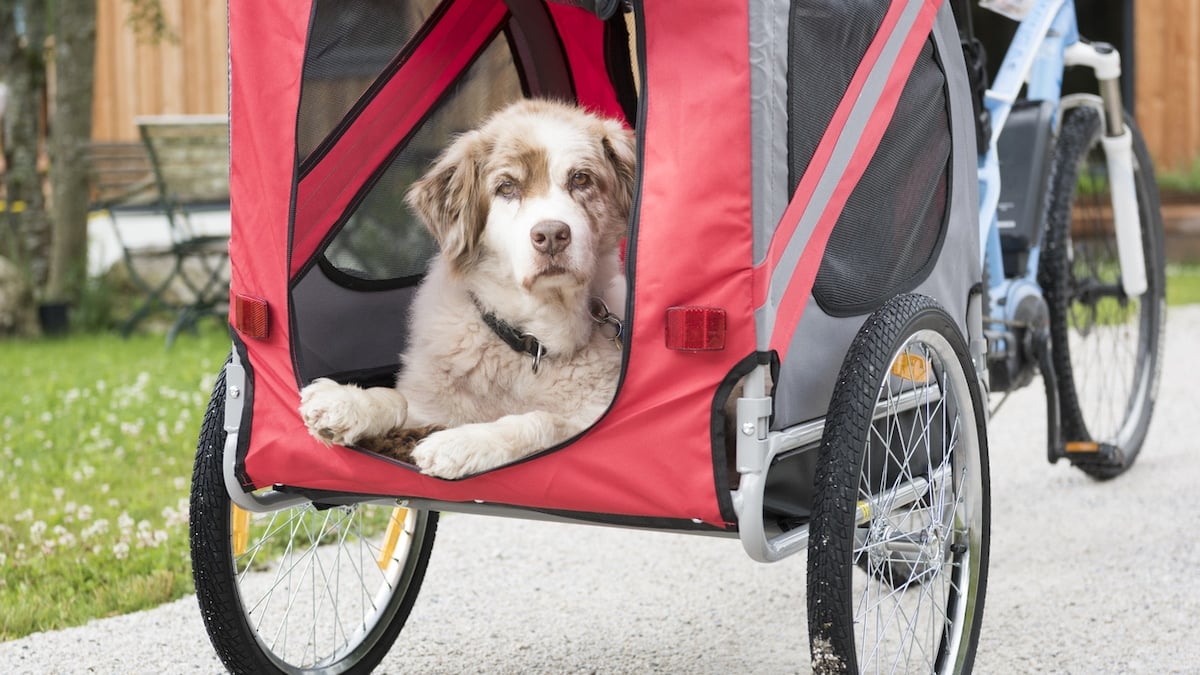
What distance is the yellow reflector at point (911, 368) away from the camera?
282 centimetres

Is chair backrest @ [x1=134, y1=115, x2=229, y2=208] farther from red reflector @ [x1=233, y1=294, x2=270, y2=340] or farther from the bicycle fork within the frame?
red reflector @ [x1=233, y1=294, x2=270, y2=340]

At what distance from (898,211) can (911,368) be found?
1.24 ft

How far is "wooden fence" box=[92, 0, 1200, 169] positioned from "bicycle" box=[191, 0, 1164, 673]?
34.8 feet

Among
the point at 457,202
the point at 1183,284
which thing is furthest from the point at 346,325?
the point at 1183,284

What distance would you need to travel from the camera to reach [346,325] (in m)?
3.39

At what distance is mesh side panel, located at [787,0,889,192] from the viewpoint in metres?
2.56

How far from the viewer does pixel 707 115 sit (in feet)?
7.98

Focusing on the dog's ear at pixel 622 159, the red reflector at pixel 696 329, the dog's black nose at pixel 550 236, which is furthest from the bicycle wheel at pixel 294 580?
the red reflector at pixel 696 329

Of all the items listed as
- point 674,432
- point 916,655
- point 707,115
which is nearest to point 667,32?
point 707,115

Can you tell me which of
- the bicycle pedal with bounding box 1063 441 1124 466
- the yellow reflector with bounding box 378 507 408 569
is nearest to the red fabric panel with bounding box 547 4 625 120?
the yellow reflector with bounding box 378 507 408 569

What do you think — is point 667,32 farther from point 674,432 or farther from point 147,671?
point 147,671

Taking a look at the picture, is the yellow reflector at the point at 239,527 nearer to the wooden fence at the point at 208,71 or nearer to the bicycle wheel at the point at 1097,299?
the bicycle wheel at the point at 1097,299

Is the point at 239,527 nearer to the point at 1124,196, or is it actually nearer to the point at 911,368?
the point at 911,368

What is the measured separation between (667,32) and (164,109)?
44.3ft
